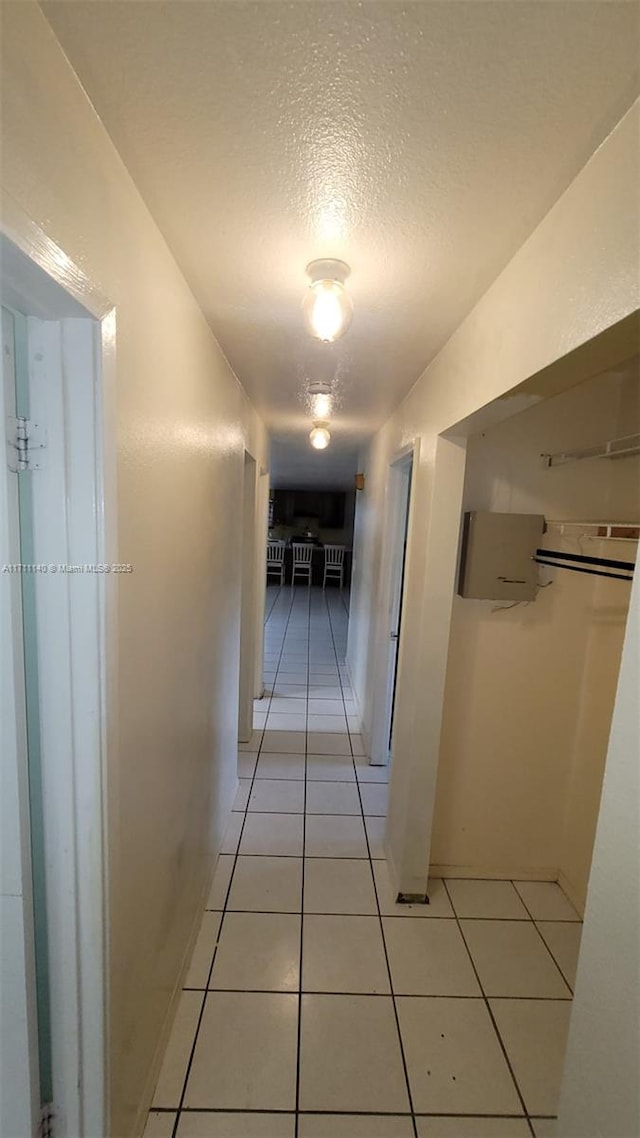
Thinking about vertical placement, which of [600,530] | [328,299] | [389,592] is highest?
[328,299]

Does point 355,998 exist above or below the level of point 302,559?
below

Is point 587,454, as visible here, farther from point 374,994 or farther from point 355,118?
point 374,994

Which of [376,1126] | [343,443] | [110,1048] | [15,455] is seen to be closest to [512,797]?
[376,1126]

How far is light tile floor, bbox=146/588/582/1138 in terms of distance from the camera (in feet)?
4.06

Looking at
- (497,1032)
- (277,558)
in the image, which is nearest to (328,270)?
(497,1032)

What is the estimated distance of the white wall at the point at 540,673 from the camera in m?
1.86

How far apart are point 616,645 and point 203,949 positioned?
196 cm

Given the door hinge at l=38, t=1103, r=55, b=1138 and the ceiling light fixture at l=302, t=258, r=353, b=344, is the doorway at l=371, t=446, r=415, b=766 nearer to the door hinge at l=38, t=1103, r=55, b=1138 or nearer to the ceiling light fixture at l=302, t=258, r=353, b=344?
the ceiling light fixture at l=302, t=258, r=353, b=344

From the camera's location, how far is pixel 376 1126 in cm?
121

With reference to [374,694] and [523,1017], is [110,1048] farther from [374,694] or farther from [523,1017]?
[374,694]

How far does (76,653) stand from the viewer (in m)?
0.82

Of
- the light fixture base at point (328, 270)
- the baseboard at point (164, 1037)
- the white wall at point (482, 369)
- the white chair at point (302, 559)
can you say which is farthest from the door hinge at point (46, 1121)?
the white chair at point (302, 559)

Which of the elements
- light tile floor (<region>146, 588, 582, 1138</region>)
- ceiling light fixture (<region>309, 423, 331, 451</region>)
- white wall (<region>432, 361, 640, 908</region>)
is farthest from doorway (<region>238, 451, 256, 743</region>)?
white wall (<region>432, 361, 640, 908</region>)

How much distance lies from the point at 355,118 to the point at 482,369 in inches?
26.5
